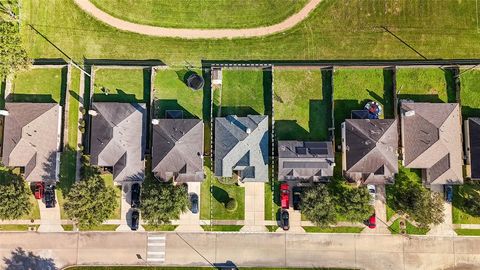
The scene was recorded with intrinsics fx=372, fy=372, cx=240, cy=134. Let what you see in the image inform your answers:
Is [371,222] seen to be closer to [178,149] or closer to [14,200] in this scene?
[178,149]

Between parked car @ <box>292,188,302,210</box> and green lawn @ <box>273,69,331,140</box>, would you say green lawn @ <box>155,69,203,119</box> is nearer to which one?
green lawn @ <box>273,69,331,140</box>

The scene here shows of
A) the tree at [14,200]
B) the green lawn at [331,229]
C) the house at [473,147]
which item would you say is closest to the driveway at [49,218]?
the tree at [14,200]

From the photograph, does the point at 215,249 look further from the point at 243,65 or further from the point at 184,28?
the point at 184,28

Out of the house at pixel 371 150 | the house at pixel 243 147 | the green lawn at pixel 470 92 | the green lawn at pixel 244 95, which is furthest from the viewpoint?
the green lawn at pixel 244 95

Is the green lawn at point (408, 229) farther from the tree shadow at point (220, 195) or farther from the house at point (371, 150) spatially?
the tree shadow at point (220, 195)

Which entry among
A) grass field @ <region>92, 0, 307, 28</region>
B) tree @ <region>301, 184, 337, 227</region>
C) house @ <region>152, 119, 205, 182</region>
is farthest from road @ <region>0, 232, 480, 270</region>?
grass field @ <region>92, 0, 307, 28</region>
